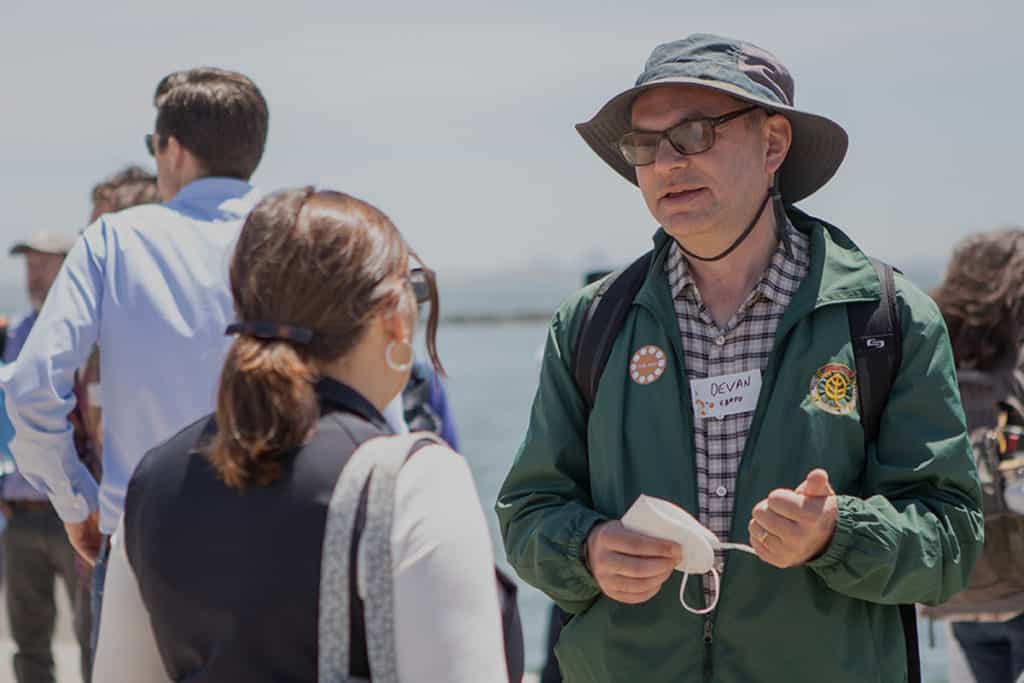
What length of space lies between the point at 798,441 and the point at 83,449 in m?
2.97

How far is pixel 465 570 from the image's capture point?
1963 mm

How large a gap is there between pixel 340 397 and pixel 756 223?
4.13 feet

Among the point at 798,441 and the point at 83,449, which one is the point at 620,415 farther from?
the point at 83,449

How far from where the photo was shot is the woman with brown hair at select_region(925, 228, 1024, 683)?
4.23 meters

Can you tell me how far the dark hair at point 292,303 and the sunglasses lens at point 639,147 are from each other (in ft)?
3.24

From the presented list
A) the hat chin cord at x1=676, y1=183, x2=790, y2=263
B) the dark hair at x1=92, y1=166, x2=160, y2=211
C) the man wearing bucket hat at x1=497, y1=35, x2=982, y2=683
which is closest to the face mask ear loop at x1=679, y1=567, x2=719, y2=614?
the man wearing bucket hat at x1=497, y1=35, x2=982, y2=683

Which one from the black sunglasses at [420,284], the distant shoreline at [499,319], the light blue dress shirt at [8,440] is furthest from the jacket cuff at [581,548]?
the distant shoreline at [499,319]

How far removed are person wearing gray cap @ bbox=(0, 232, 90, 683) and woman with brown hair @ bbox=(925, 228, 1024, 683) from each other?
11.8ft

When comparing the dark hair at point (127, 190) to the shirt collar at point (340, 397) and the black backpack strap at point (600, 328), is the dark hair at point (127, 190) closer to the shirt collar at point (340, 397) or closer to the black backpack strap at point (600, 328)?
the black backpack strap at point (600, 328)

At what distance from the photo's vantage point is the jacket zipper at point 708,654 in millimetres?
2750

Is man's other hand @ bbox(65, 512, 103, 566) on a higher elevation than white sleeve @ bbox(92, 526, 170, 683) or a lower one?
lower

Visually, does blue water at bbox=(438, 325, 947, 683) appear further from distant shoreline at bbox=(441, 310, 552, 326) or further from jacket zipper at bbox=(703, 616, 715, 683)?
distant shoreline at bbox=(441, 310, 552, 326)

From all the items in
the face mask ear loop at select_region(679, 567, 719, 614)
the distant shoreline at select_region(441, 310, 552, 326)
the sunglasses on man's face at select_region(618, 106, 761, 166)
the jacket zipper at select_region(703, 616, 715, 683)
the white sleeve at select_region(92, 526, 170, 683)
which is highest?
the sunglasses on man's face at select_region(618, 106, 761, 166)

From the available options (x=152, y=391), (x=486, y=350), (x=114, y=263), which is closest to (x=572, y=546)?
(x=152, y=391)
